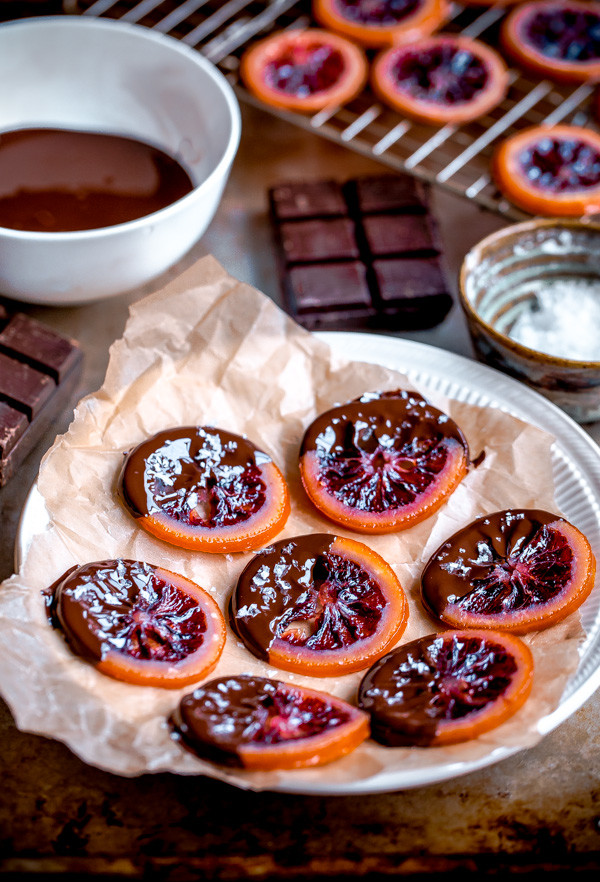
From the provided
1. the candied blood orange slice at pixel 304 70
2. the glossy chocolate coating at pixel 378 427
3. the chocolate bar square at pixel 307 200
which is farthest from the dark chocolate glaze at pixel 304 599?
the candied blood orange slice at pixel 304 70

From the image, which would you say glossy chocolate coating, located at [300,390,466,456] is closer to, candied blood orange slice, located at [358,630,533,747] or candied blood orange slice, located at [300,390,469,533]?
candied blood orange slice, located at [300,390,469,533]

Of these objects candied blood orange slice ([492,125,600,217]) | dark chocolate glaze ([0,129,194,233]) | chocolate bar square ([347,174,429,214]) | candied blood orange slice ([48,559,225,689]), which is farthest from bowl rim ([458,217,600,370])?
candied blood orange slice ([48,559,225,689])

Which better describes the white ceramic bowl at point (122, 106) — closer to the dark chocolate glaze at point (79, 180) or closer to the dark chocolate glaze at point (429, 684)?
the dark chocolate glaze at point (79, 180)

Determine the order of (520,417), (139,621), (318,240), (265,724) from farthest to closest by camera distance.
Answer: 1. (318,240)
2. (520,417)
3. (139,621)
4. (265,724)

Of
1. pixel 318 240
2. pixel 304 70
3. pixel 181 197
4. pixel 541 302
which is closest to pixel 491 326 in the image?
pixel 541 302

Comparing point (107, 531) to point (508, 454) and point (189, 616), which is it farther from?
point (508, 454)

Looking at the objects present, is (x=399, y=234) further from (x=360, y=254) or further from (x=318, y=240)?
(x=318, y=240)
